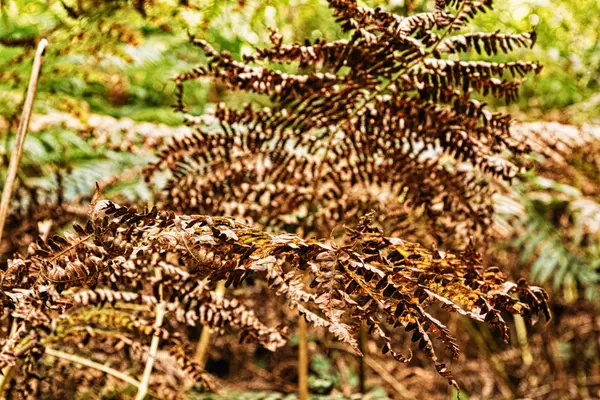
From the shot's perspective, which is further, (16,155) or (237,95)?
(237,95)

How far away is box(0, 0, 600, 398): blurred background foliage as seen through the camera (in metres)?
1.46

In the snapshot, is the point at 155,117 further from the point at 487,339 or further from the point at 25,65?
the point at 487,339

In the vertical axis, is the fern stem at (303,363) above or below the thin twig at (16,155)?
below

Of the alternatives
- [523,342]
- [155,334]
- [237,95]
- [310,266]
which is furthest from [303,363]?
[523,342]

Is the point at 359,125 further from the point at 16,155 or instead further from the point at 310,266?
the point at 16,155

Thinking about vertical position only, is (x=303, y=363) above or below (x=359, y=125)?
below

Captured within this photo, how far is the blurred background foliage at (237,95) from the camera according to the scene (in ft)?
4.78

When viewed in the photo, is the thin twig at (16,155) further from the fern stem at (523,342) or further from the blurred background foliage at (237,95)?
the fern stem at (523,342)

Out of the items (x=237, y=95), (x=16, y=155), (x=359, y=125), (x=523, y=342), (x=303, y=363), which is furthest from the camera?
(x=523, y=342)

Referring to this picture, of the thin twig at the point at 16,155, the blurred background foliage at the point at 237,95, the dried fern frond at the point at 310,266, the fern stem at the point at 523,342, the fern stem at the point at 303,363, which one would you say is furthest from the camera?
the fern stem at the point at 523,342

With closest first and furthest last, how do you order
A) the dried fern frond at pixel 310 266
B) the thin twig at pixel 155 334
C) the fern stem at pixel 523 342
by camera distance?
the dried fern frond at pixel 310 266 < the thin twig at pixel 155 334 < the fern stem at pixel 523 342

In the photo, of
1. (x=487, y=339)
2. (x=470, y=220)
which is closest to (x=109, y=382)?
(x=470, y=220)

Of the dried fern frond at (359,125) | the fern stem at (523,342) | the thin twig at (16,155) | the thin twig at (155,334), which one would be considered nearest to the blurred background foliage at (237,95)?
the fern stem at (523,342)

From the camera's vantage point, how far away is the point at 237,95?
2.51 m
